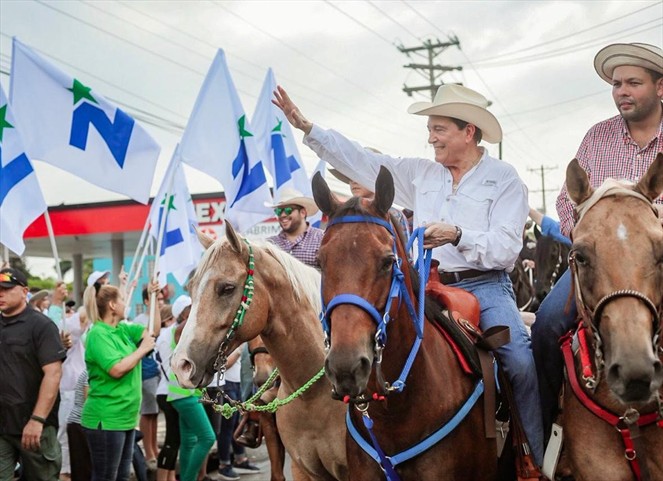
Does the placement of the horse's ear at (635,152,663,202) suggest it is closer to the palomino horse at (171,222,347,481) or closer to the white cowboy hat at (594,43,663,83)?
the white cowboy hat at (594,43,663,83)

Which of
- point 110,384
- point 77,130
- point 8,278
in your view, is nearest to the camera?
point 8,278

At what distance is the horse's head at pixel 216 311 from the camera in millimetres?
4793

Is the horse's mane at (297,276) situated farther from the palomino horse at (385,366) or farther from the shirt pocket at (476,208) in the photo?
the palomino horse at (385,366)

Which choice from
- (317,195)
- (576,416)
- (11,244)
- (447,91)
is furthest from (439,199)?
(11,244)

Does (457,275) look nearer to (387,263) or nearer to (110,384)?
(387,263)

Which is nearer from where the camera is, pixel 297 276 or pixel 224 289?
pixel 224 289

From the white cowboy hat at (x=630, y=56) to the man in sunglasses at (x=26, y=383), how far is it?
5.19 m

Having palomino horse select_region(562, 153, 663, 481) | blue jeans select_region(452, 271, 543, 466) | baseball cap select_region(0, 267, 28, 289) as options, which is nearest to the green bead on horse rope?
blue jeans select_region(452, 271, 543, 466)

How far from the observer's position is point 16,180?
7.68 metres

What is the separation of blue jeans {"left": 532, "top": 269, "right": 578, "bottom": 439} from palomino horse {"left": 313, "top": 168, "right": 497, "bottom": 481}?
384mm

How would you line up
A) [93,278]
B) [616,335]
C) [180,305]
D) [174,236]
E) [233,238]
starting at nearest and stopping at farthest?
[616,335]
[233,238]
[93,278]
[180,305]
[174,236]

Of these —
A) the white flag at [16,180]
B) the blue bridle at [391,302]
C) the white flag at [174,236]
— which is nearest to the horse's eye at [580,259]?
the blue bridle at [391,302]

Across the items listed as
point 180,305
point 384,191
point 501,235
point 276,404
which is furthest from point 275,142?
point 384,191

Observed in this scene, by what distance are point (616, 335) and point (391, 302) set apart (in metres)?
1.03
